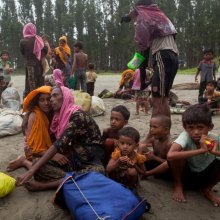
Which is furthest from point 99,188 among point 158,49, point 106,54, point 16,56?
point 16,56

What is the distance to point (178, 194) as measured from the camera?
112 inches

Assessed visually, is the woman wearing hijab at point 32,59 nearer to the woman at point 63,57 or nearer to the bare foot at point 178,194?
the woman at point 63,57

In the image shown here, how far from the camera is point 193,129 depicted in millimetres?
2701

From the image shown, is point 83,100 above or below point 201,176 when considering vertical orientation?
above

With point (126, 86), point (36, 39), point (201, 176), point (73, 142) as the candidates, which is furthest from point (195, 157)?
point (126, 86)

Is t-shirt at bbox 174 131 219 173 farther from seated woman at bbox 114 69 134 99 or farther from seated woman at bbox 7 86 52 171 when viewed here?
seated woman at bbox 114 69 134 99

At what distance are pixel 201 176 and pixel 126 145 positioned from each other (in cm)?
67

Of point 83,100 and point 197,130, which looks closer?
point 197,130

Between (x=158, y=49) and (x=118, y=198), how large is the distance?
2.01 m

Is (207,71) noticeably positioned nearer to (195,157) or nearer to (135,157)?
(195,157)

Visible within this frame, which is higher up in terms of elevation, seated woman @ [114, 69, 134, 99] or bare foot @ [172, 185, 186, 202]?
seated woman @ [114, 69, 134, 99]

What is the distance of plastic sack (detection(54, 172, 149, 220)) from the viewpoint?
2.23m

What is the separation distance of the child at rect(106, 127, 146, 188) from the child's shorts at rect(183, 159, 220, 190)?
414mm

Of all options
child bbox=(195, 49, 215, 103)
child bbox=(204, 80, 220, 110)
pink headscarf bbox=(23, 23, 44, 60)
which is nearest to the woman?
pink headscarf bbox=(23, 23, 44, 60)
